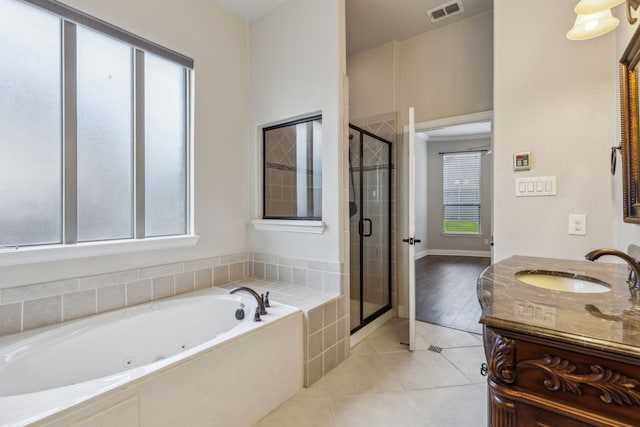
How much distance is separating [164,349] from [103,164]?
1276 millimetres

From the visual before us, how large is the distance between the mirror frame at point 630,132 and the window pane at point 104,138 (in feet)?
9.24

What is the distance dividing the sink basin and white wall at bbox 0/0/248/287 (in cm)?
217

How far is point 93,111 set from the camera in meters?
1.88

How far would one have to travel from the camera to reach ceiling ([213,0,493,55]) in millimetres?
2508

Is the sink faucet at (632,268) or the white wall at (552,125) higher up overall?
the white wall at (552,125)

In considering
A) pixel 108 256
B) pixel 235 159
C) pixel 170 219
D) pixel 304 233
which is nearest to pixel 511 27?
pixel 304 233

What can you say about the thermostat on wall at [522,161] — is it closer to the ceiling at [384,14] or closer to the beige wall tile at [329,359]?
the ceiling at [384,14]

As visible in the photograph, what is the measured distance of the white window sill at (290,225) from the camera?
7.50ft

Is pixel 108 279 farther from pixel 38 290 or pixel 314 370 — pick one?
pixel 314 370

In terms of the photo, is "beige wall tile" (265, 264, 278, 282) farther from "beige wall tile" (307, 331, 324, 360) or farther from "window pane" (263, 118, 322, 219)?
"beige wall tile" (307, 331, 324, 360)

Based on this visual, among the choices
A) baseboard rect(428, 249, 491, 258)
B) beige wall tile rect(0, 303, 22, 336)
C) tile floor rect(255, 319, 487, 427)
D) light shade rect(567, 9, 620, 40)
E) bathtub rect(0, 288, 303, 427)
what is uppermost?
light shade rect(567, 9, 620, 40)

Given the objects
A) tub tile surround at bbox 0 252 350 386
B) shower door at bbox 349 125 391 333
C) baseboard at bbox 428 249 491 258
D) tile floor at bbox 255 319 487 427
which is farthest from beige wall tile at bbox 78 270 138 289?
baseboard at bbox 428 249 491 258

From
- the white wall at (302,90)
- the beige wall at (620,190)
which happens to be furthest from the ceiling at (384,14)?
the beige wall at (620,190)

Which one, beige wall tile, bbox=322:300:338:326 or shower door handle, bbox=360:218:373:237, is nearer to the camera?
beige wall tile, bbox=322:300:338:326
